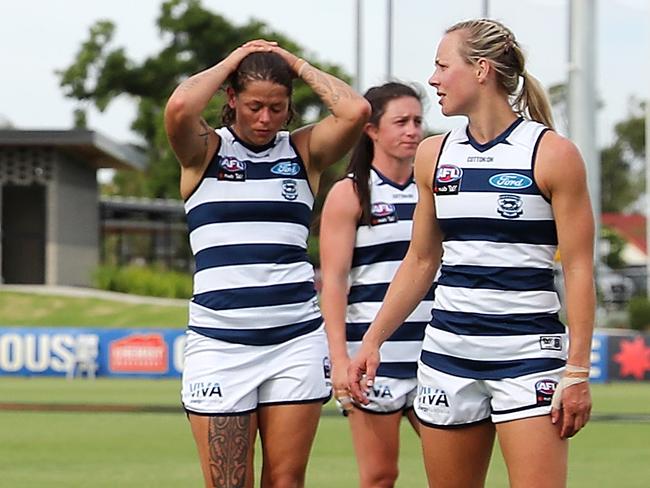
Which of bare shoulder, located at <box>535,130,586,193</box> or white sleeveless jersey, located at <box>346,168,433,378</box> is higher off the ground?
bare shoulder, located at <box>535,130,586,193</box>

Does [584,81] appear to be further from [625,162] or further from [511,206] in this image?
[625,162]

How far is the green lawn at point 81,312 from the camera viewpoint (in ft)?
124

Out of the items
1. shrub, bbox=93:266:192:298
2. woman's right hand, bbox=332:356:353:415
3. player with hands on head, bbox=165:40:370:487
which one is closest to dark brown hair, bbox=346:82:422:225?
woman's right hand, bbox=332:356:353:415

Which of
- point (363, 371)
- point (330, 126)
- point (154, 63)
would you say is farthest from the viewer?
point (154, 63)

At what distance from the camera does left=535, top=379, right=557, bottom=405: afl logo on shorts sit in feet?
16.9

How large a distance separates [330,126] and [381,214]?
1.02 metres

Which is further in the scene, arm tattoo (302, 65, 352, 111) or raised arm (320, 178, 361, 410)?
raised arm (320, 178, 361, 410)

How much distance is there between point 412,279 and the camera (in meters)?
5.68

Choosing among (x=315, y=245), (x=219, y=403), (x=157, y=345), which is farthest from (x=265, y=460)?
(x=315, y=245)

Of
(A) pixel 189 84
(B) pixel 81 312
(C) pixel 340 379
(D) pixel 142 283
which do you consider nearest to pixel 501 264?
(C) pixel 340 379

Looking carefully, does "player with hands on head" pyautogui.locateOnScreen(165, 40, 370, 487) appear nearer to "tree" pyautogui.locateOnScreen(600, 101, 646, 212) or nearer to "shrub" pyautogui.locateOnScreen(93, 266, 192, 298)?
"shrub" pyautogui.locateOnScreen(93, 266, 192, 298)

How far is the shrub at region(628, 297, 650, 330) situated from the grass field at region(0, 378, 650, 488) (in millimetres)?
14075

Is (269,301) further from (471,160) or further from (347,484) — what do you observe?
(347,484)

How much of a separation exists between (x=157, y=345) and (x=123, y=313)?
45.1 feet
